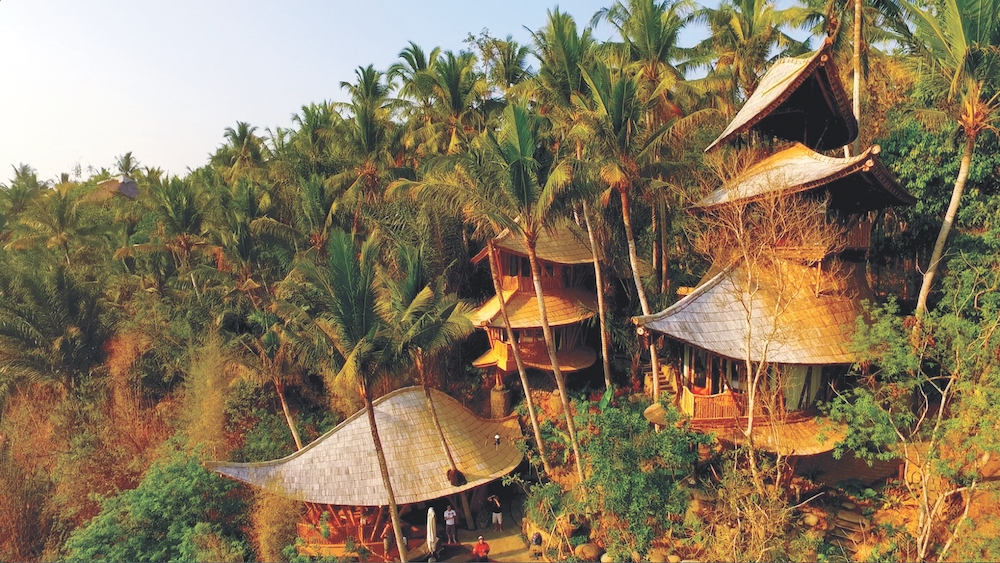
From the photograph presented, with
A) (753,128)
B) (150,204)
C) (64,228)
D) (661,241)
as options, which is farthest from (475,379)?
(64,228)

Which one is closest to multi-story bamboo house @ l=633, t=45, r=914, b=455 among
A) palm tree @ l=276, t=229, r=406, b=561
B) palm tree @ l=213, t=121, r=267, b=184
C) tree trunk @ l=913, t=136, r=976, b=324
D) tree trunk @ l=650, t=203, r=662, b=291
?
tree trunk @ l=913, t=136, r=976, b=324

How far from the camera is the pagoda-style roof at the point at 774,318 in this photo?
1315cm

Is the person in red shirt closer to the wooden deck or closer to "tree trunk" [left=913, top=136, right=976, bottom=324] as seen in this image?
the wooden deck

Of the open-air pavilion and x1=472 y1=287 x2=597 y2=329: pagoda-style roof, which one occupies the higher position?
x1=472 y1=287 x2=597 y2=329: pagoda-style roof

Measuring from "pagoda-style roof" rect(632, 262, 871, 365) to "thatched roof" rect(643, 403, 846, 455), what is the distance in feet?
5.16

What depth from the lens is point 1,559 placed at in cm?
1661

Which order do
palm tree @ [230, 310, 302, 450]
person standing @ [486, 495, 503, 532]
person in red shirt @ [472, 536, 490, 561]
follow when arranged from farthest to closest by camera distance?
palm tree @ [230, 310, 302, 450], person standing @ [486, 495, 503, 532], person in red shirt @ [472, 536, 490, 561]

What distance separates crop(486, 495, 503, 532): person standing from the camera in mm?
16281

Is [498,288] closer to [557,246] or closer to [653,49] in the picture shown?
[557,246]

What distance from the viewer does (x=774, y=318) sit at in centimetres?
1305

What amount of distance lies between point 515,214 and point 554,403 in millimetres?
8939

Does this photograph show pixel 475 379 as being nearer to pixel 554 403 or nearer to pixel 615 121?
pixel 554 403

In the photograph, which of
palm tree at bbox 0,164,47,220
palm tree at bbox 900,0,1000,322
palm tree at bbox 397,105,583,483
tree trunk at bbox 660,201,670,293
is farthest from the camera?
palm tree at bbox 0,164,47,220

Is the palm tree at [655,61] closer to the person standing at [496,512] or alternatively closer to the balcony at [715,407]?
Result: the balcony at [715,407]
